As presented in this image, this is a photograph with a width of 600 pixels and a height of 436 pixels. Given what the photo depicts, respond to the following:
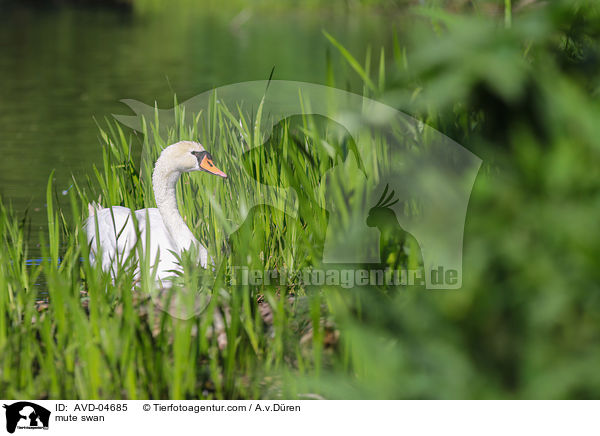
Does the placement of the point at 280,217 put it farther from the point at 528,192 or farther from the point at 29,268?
the point at 528,192

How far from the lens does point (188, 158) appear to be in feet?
12.2

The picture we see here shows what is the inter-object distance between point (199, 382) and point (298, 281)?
895 mm

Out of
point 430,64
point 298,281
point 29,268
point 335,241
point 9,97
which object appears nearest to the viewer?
point 430,64

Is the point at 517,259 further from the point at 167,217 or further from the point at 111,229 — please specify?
the point at 111,229

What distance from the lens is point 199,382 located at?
252 cm

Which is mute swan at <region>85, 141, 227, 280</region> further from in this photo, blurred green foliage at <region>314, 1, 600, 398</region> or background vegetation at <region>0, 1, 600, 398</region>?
blurred green foliage at <region>314, 1, 600, 398</region>

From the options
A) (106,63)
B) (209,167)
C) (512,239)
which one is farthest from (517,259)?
(106,63)

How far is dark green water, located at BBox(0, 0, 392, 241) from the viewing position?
7527 millimetres

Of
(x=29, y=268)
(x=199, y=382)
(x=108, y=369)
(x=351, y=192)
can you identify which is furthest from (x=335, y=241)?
(x=29, y=268)
